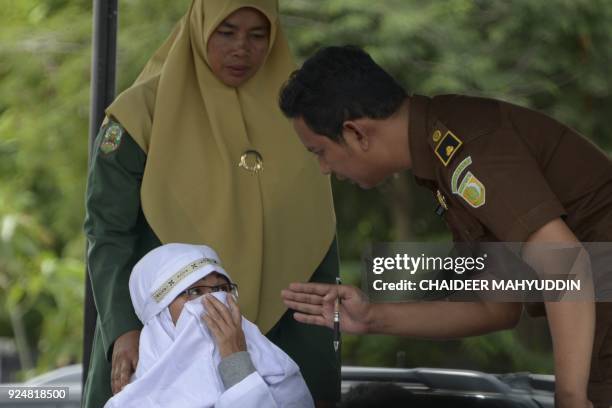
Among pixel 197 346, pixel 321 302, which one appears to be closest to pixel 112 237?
pixel 197 346

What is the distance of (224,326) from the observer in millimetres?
2141

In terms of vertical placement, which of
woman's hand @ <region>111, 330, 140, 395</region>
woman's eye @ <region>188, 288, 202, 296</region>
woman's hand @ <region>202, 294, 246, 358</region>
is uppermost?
woman's eye @ <region>188, 288, 202, 296</region>

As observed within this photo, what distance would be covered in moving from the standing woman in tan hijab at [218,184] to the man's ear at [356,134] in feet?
1.88

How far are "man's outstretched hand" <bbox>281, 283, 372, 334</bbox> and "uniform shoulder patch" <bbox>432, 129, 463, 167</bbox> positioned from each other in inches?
14.0

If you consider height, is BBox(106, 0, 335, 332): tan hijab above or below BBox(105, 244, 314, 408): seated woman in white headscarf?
above

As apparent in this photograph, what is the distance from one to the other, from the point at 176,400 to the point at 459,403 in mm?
898

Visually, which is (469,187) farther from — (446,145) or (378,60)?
(378,60)

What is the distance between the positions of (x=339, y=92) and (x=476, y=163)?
0.29 metres

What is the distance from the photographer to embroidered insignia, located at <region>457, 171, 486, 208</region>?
1.82 meters

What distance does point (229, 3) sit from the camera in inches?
96.7

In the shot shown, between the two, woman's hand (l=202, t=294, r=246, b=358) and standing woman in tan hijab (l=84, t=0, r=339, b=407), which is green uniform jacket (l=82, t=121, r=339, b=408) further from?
woman's hand (l=202, t=294, r=246, b=358)

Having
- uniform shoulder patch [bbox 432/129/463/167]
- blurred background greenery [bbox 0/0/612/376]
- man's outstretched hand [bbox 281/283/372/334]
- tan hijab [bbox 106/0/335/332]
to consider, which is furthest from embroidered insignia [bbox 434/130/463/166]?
blurred background greenery [bbox 0/0/612/376]

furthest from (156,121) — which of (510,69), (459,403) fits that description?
(510,69)

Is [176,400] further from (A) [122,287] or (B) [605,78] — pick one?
(B) [605,78]
